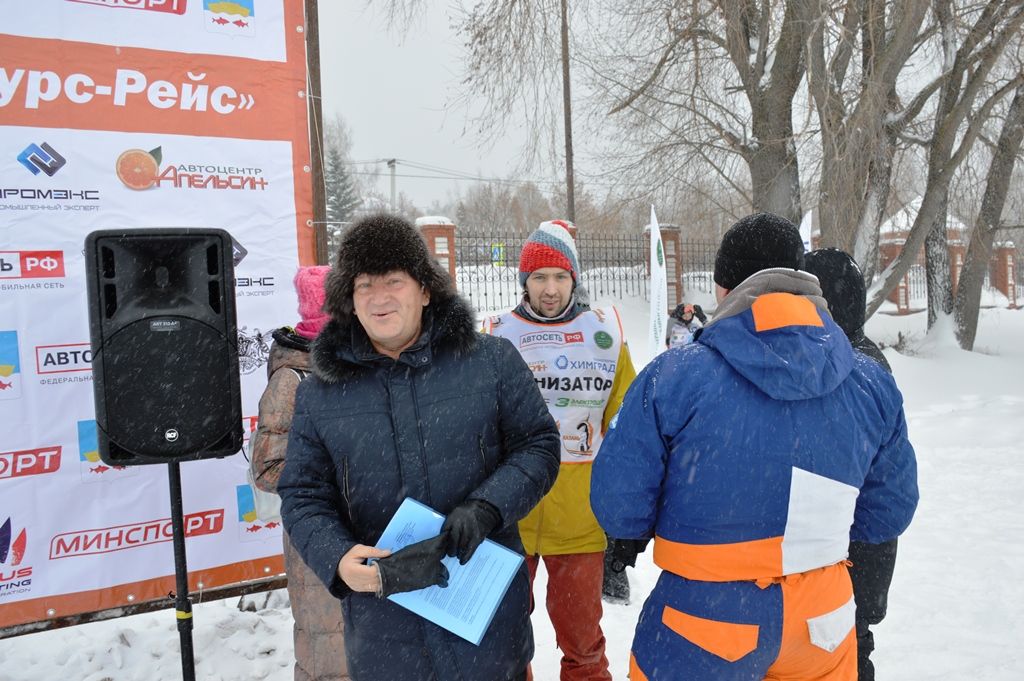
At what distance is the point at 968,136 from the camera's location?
29.1ft

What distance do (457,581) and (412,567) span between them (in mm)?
167

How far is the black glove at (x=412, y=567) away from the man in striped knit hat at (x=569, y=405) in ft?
3.14

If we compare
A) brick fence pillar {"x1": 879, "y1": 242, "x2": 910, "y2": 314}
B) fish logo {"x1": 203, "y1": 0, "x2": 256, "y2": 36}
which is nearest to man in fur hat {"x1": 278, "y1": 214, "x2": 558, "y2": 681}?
fish logo {"x1": 203, "y1": 0, "x2": 256, "y2": 36}

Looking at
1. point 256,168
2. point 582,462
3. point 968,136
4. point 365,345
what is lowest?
point 582,462

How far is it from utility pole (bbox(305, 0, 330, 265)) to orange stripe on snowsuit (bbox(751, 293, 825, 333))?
2471mm

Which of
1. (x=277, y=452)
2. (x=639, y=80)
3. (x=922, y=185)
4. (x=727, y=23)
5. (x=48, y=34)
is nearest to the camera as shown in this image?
(x=277, y=452)

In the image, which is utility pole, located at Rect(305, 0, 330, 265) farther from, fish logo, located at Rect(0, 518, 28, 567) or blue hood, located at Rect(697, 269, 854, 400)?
blue hood, located at Rect(697, 269, 854, 400)

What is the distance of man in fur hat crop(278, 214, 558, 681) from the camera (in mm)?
1700

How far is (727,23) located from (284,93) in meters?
5.40

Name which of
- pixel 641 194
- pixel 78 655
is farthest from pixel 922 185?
pixel 78 655

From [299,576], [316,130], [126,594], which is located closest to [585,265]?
[316,130]

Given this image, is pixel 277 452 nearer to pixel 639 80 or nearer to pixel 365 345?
pixel 365 345

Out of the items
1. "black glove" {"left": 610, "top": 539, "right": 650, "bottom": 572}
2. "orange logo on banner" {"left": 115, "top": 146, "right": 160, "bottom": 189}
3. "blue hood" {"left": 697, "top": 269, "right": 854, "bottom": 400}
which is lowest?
"black glove" {"left": 610, "top": 539, "right": 650, "bottom": 572}

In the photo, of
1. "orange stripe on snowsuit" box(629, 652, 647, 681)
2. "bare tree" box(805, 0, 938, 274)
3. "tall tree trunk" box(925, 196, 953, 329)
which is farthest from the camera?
"tall tree trunk" box(925, 196, 953, 329)
